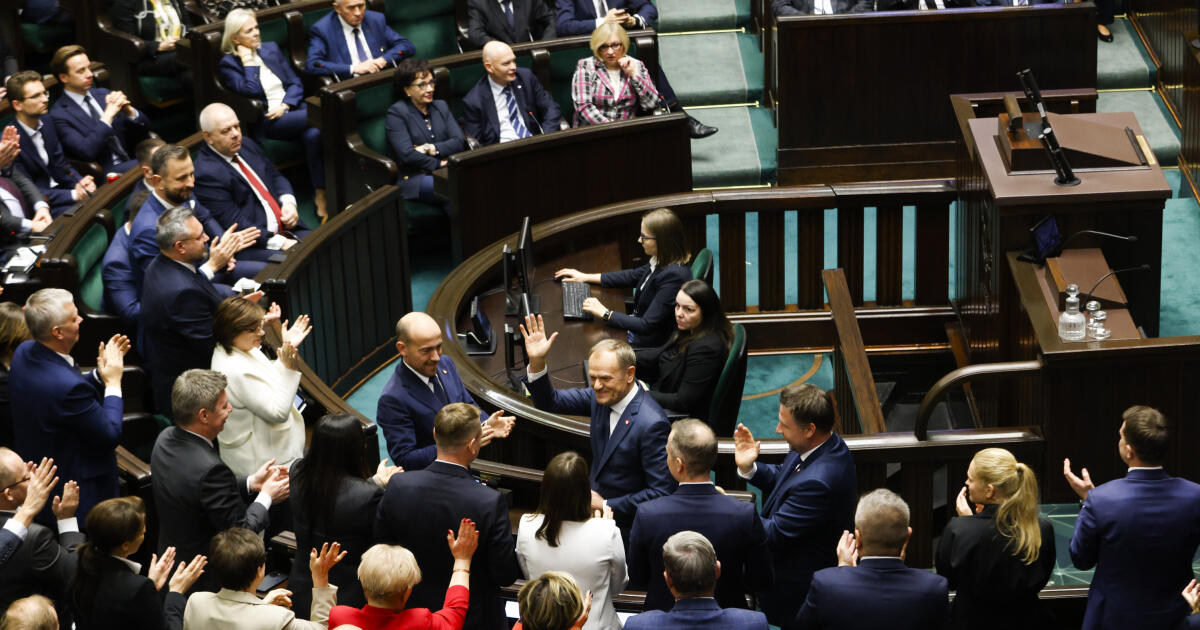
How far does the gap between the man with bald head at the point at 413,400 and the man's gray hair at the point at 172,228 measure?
3.27 feet

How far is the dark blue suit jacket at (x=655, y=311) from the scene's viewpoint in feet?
18.6

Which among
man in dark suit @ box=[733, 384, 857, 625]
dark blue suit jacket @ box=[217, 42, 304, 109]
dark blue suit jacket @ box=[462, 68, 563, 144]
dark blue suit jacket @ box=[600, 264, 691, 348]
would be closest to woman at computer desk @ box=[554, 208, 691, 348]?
dark blue suit jacket @ box=[600, 264, 691, 348]

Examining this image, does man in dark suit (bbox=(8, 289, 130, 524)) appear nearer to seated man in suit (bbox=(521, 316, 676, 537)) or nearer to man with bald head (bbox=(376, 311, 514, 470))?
man with bald head (bbox=(376, 311, 514, 470))

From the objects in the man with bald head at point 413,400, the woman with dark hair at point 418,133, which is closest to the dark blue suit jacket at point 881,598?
the man with bald head at point 413,400

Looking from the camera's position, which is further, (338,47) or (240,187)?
(338,47)

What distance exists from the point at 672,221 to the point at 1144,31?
465 cm

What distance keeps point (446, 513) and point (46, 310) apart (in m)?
1.48

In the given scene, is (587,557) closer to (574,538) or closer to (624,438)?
(574,538)

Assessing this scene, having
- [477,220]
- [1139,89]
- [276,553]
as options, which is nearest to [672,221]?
[477,220]

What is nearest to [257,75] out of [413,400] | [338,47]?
[338,47]

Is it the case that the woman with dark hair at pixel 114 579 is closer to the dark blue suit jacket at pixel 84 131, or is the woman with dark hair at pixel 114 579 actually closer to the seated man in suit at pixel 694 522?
the seated man in suit at pixel 694 522

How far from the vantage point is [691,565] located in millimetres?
3430

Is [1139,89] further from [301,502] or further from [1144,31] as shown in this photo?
[301,502]

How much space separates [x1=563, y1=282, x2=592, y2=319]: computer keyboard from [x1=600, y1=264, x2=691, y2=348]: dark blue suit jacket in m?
0.16
